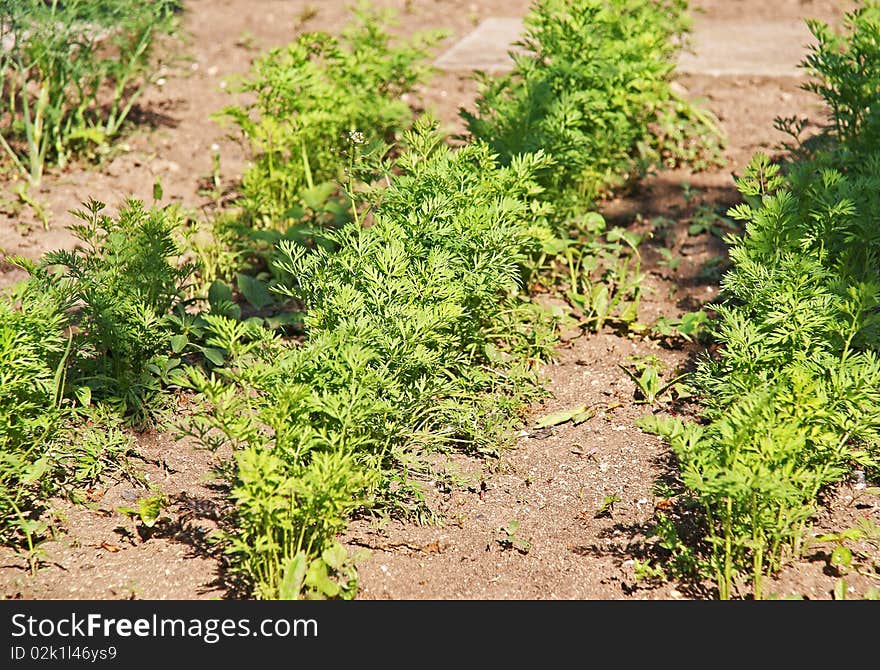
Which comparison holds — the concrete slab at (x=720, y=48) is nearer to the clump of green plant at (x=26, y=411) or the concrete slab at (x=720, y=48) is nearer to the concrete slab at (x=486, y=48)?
the concrete slab at (x=486, y=48)

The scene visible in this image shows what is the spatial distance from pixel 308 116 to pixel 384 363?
1903 millimetres

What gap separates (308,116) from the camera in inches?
185

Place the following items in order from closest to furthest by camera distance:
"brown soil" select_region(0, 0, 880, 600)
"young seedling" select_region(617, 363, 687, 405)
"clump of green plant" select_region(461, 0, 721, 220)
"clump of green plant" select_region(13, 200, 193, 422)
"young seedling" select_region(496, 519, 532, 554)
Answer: "brown soil" select_region(0, 0, 880, 600), "young seedling" select_region(496, 519, 532, 554), "clump of green plant" select_region(13, 200, 193, 422), "young seedling" select_region(617, 363, 687, 405), "clump of green plant" select_region(461, 0, 721, 220)

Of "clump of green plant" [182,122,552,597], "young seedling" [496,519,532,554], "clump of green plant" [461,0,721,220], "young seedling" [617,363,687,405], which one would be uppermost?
"clump of green plant" [461,0,721,220]

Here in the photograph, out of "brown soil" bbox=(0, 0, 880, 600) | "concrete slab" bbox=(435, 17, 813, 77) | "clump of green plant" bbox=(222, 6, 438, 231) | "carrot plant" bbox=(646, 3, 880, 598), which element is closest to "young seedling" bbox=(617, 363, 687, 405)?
"brown soil" bbox=(0, 0, 880, 600)

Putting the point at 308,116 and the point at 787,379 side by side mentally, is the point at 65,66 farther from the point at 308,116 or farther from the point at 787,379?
the point at 787,379

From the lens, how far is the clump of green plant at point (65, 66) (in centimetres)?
493

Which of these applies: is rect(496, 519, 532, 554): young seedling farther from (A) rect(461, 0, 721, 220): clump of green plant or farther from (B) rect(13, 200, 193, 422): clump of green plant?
(A) rect(461, 0, 721, 220): clump of green plant

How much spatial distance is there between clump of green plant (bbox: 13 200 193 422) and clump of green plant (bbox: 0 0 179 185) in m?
1.72

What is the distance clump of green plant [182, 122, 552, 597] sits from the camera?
2752mm

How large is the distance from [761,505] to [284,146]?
2986 millimetres

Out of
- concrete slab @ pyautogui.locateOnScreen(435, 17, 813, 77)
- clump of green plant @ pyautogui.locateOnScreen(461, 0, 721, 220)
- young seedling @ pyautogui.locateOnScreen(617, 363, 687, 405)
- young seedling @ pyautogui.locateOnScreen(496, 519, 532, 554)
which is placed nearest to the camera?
young seedling @ pyautogui.locateOnScreen(496, 519, 532, 554)

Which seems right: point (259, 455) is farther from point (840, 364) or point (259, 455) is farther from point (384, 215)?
point (840, 364)

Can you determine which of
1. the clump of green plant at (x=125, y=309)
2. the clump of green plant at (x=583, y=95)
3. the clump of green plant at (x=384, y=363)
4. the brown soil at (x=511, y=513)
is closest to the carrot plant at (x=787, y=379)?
the brown soil at (x=511, y=513)
